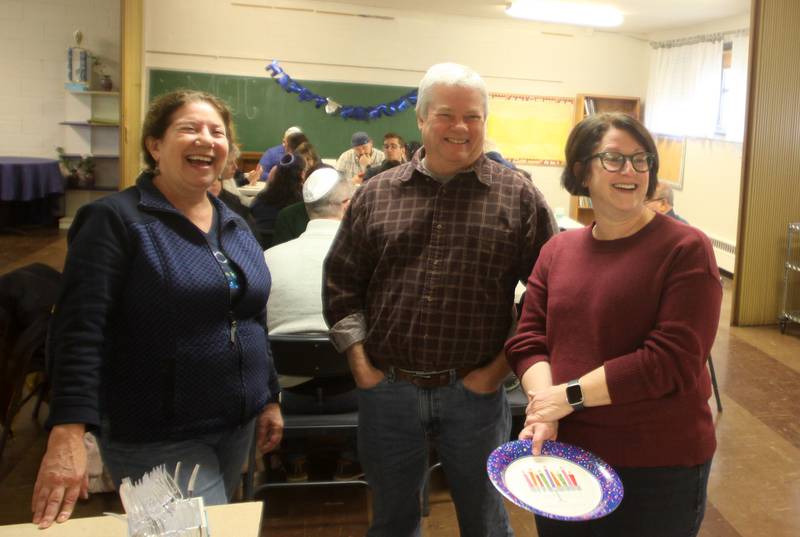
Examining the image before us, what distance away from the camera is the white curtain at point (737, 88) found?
21.4 ft

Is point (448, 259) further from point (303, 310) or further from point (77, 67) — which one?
point (77, 67)

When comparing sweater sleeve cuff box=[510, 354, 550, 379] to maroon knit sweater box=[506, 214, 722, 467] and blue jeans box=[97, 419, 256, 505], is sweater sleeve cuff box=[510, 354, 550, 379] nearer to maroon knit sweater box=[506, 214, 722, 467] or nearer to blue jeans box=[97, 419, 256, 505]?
maroon knit sweater box=[506, 214, 722, 467]

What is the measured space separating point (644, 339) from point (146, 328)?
970 millimetres

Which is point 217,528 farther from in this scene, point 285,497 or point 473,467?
point 285,497

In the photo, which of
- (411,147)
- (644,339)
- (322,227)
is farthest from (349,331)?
(411,147)

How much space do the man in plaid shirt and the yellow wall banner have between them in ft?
22.5

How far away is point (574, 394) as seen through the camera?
1.32 meters

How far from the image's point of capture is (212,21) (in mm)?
7605

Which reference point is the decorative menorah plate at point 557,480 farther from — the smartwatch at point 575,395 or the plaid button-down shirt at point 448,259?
the plaid button-down shirt at point 448,259

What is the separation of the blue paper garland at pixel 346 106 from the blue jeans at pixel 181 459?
6839 millimetres

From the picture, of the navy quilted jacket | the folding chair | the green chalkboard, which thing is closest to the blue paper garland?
the green chalkboard

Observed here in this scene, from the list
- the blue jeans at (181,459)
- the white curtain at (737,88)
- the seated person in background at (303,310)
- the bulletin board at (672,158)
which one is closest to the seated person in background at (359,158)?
the bulletin board at (672,158)

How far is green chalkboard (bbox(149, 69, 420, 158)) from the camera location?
774 cm

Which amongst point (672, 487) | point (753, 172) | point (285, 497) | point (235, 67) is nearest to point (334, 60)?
point (235, 67)
